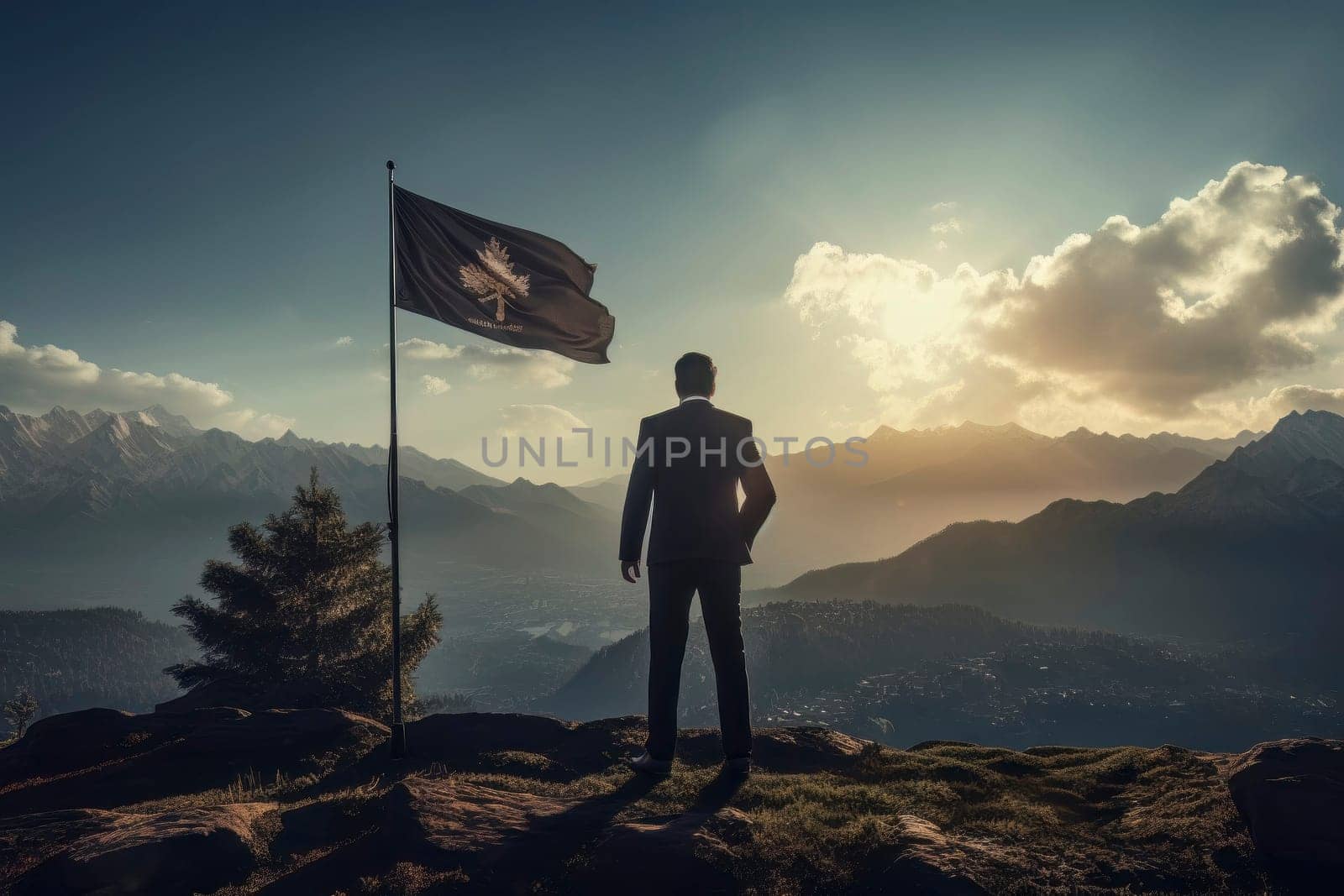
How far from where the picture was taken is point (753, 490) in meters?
7.79

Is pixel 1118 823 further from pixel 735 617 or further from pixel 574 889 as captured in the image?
pixel 574 889

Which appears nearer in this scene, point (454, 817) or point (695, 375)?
point (454, 817)

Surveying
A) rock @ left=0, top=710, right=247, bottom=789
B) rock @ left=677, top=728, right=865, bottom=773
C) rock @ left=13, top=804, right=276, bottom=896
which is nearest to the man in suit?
rock @ left=677, top=728, right=865, bottom=773

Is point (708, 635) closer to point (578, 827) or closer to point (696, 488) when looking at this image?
point (696, 488)

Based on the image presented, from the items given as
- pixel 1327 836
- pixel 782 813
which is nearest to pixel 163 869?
pixel 782 813

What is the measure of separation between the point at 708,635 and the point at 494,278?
663 centimetres

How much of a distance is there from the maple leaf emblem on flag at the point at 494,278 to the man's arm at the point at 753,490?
16.4 feet

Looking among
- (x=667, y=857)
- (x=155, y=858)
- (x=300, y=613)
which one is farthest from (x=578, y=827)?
(x=300, y=613)

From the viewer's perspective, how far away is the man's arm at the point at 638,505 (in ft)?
24.8

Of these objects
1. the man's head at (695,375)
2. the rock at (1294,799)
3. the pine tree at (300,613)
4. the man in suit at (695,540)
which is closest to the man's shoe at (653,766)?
the man in suit at (695,540)

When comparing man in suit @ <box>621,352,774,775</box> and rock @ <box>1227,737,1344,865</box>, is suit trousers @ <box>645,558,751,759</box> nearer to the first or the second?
man in suit @ <box>621,352,774,775</box>

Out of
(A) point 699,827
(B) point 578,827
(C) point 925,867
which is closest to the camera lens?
(C) point 925,867

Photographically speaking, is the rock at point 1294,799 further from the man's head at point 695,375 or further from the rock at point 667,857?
the man's head at point 695,375

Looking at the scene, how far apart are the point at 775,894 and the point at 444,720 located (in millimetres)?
7878
